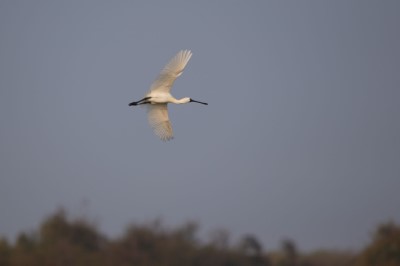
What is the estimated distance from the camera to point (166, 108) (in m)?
30.4

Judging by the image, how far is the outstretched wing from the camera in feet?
94.6

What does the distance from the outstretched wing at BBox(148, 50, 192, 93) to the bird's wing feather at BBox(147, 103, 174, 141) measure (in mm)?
1100

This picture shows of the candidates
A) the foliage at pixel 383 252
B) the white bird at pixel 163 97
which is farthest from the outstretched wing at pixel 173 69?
the foliage at pixel 383 252

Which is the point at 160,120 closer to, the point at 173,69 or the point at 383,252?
the point at 173,69

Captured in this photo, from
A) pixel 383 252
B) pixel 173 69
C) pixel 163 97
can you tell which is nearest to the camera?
pixel 173 69

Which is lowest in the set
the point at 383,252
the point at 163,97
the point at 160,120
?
the point at 160,120

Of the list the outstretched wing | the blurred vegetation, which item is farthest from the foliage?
the outstretched wing

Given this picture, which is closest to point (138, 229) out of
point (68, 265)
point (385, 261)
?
point (68, 265)

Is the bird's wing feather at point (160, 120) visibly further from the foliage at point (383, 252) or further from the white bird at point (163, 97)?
the foliage at point (383, 252)

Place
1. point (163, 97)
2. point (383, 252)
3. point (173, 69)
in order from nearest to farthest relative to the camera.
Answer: point (173, 69), point (163, 97), point (383, 252)

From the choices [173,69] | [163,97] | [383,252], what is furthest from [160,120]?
[383,252]

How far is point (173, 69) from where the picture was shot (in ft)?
95.1

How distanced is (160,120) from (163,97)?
80 centimetres

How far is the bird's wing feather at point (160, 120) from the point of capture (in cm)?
3022
